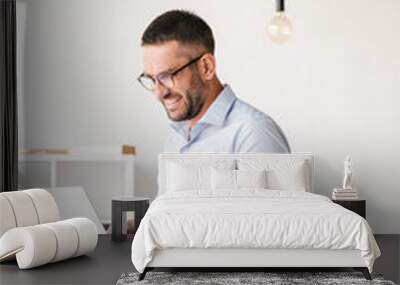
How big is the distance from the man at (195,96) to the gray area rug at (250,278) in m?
2.12

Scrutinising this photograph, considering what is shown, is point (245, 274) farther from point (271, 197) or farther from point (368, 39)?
point (368, 39)

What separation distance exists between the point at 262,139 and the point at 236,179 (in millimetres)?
801

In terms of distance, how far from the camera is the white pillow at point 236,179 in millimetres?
6176

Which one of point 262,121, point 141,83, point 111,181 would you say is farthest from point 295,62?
point 111,181

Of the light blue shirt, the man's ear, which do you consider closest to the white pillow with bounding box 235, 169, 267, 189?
the light blue shirt

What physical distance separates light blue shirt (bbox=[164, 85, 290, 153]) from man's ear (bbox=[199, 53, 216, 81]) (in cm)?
21

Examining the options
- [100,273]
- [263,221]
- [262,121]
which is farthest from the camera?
[262,121]

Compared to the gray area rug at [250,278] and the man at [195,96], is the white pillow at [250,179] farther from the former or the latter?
the gray area rug at [250,278]

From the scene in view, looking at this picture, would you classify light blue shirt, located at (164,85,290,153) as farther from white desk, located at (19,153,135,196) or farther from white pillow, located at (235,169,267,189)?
white pillow, located at (235,169,267,189)

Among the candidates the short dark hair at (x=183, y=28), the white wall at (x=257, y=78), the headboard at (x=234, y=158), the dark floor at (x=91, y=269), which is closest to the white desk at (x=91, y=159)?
the white wall at (x=257, y=78)

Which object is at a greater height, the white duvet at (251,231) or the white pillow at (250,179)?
the white pillow at (250,179)

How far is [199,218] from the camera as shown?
4641 mm

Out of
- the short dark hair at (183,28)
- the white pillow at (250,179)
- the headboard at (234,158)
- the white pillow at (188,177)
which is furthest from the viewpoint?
the short dark hair at (183,28)

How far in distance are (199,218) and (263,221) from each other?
0.44m
